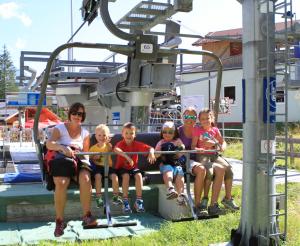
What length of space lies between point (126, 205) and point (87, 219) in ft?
1.56

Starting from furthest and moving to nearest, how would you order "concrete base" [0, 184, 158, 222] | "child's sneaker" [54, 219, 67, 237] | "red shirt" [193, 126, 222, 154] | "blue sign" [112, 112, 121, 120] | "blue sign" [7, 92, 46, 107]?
1. "blue sign" [7, 92, 46, 107]
2. "blue sign" [112, 112, 121, 120]
3. "concrete base" [0, 184, 158, 222]
4. "red shirt" [193, 126, 222, 154]
5. "child's sneaker" [54, 219, 67, 237]

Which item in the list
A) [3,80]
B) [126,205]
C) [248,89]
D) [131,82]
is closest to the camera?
[248,89]

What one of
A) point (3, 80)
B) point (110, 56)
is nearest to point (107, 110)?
point (110, 56)

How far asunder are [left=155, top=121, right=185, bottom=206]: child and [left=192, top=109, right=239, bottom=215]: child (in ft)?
0.73

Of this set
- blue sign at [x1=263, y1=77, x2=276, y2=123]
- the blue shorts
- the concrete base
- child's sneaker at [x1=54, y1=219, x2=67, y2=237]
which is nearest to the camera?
blue sign at [x1=263, y1=77, x2=276, y2=123]

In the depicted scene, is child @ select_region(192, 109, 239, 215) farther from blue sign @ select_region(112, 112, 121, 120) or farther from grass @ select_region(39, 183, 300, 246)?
blue sign @ select_region(112, 112, 121, 120)

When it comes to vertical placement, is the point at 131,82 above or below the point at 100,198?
above

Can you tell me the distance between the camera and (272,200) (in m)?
4.90

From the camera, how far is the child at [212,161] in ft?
18.4

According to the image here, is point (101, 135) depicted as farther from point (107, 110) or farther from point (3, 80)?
point (3, 80)

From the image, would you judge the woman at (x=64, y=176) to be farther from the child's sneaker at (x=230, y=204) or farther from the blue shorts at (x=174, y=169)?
the child's sneaker at (x=230, y=204)

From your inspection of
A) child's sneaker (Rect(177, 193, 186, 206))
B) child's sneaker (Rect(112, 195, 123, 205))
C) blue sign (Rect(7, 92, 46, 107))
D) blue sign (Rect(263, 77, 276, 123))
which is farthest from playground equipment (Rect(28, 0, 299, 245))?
blue sign (Rect(7, 92, 46, 107))

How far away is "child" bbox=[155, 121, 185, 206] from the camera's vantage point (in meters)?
5.46

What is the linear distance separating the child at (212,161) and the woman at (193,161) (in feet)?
0.27
